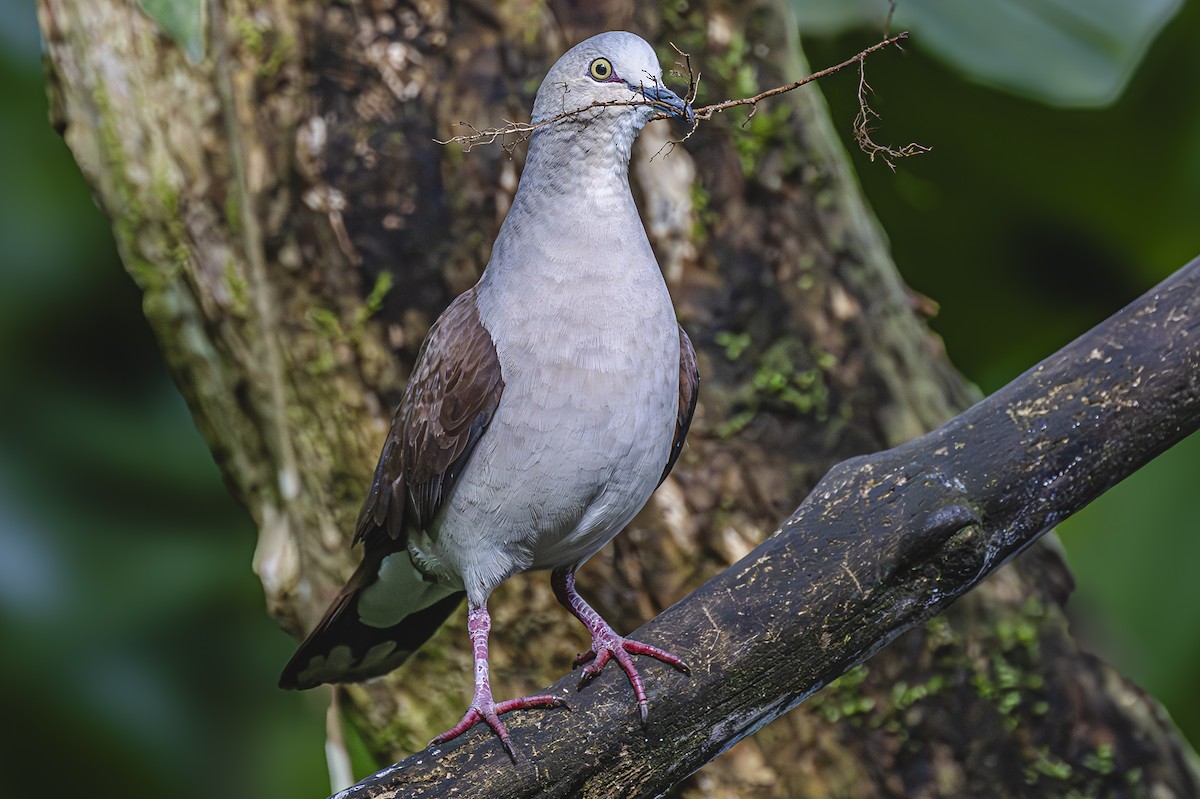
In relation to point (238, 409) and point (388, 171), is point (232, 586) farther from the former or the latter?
point (388, 171)

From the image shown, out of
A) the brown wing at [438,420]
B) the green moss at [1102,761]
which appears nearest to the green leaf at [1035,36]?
the green moss at [1102,761]

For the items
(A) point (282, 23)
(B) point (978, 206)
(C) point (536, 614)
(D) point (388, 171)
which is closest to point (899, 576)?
(C) point (536, 614)

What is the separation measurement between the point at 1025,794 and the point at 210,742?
2767mm

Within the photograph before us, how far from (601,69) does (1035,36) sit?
220 centimetres

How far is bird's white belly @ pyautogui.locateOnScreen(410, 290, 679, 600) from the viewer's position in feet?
6.17

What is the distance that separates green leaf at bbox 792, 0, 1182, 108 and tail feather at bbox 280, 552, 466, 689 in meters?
2.14

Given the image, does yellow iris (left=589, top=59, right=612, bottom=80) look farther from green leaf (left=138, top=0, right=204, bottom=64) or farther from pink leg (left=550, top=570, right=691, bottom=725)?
green leaf (left=138, top=0, right=204, bottom=64)

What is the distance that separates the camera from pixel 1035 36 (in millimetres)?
3543

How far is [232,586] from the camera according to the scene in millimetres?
4297

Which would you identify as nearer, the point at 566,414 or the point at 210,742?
the point at 566,414

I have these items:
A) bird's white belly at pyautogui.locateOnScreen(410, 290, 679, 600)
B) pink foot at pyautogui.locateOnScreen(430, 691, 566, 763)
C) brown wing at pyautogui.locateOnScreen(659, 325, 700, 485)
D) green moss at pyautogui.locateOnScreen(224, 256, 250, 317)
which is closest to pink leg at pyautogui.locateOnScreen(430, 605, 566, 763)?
pink foot at pyautogui.locateOnScreen(430, 691, 566, 763)

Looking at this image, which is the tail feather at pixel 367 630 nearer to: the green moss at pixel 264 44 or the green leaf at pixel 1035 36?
the green moss at pixel 264 44

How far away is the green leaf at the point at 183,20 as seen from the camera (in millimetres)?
2885

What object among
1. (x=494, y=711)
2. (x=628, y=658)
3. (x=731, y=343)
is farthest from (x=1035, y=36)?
(x=494, y=711)
